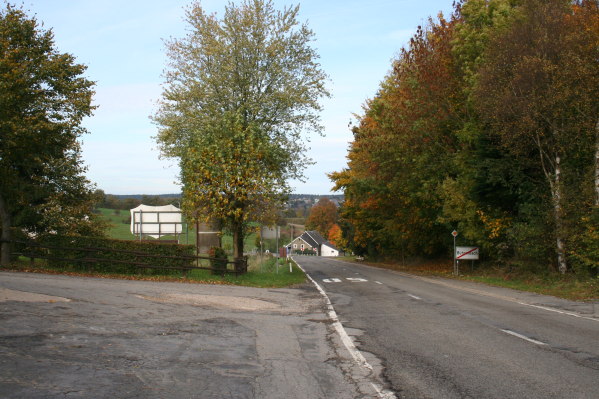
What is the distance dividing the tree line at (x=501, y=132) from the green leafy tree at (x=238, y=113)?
23.3 feet

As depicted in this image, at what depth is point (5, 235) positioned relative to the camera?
22578mm

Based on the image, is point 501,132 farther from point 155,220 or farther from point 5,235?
point 5,235

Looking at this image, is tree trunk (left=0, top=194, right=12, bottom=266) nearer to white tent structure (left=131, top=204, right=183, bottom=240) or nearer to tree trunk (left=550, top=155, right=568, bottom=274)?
white tent structure (left=131, top=204, right=183, bottom=240)

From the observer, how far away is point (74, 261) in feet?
72.8

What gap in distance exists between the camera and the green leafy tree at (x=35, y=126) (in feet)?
68.0

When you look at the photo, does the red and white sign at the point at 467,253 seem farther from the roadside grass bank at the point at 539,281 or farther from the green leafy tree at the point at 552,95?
the green leafy tree at the point at 552,95

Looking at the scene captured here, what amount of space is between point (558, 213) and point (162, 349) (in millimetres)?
19361

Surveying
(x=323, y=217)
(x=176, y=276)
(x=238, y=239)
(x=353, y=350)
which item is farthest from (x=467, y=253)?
(x=323, y=217)

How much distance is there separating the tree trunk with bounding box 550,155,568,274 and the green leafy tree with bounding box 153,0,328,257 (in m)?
12.2

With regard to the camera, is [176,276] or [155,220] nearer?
[176,276]

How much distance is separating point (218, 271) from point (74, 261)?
6.04 meters

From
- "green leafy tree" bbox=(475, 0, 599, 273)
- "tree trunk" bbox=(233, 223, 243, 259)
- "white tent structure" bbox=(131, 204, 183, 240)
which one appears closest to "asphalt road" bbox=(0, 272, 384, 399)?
"tree trunk" bbox=(233, 223, 243, 259)

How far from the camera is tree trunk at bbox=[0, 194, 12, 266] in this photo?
2219 centimetres

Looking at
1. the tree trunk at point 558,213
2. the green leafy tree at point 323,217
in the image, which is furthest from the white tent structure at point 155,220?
the green leafy tree at point 323,217
